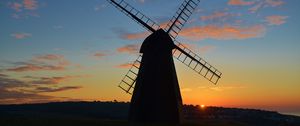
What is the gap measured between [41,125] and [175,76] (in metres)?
13.1

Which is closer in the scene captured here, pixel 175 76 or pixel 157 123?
pixel 157 123

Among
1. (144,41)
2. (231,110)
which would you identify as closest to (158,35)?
(144,41)

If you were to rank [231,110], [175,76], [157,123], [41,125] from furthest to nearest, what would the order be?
[231,110], [175,76], [157,123], [41,125]

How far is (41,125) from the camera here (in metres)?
29.0

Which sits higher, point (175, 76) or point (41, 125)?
point (175, 76)

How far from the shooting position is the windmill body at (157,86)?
1394 inches

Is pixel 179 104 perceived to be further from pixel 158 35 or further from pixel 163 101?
pixel 158 35

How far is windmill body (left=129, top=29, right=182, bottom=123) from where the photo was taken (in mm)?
35406

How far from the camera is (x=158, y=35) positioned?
36531 millimetres

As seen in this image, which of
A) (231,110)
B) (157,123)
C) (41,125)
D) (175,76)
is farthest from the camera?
(231,110)

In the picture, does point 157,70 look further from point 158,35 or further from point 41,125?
point 41,125

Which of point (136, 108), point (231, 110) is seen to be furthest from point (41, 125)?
point (231, 110)

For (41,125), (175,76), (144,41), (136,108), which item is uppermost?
(144,41)

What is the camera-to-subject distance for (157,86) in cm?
3553
